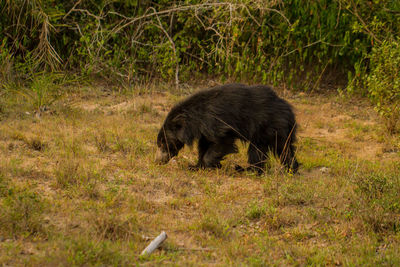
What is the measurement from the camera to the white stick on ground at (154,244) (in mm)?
3780

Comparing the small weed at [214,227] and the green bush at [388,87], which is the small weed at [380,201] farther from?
the green bush at [388,87]

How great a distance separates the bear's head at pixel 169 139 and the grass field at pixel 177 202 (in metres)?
0.15

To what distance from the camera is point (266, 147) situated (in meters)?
6.16

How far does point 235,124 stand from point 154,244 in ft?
8.17

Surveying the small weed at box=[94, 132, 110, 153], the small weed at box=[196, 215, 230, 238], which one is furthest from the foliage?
the small weed at box=[196, 215, 230, 238]

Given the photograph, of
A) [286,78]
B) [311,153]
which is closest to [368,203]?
[311,153]

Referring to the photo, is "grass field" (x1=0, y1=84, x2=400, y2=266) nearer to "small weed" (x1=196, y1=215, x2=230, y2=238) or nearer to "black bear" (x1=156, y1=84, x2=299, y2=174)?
"small weed" (x1=196, y1=215, x2=230, y2=238)

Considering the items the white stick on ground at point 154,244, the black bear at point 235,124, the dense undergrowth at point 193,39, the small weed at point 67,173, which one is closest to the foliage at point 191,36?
the dense undergrowth at point 193,39

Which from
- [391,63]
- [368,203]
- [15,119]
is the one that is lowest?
[15,119]

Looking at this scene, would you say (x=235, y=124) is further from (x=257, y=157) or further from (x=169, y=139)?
(x=169, y=139)

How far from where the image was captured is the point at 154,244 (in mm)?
3836

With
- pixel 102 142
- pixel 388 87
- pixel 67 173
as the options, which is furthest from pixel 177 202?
pixel 388 87

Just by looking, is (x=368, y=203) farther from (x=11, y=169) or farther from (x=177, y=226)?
(x=11, y=169)

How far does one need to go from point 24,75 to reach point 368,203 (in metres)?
7.25
